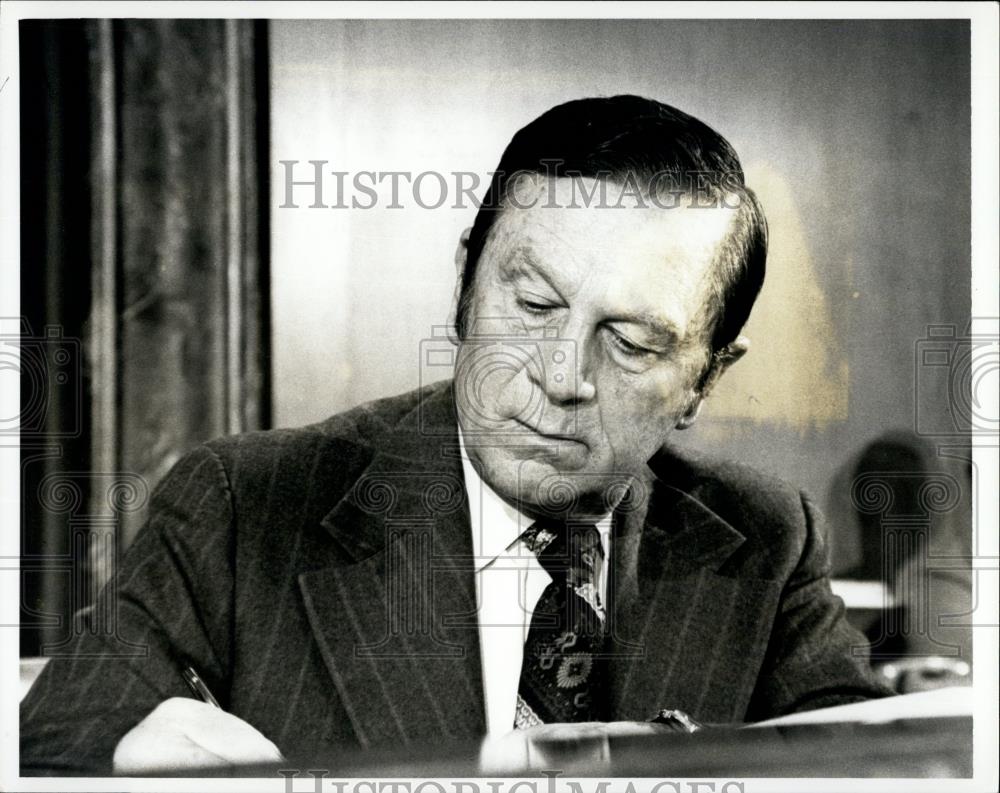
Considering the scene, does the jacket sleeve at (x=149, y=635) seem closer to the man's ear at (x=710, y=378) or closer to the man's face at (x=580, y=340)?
the man's face at (x=580, y=340)

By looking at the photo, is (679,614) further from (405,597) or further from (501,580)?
(405,597)

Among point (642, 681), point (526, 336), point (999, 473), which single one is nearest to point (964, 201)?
point (999, 473)

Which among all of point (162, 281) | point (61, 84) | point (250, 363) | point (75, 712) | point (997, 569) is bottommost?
point (75, 712)

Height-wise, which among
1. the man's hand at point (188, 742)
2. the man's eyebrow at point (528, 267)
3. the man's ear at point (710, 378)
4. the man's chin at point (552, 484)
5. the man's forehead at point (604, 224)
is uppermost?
the man's forehead at point (604, 224)

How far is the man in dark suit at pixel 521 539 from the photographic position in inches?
105

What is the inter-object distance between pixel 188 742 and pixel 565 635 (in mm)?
943

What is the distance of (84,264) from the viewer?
2756mm

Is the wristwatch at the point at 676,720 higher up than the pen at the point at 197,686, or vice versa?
the pen at the point at 197,686

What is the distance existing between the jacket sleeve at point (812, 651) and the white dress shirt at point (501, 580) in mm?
459

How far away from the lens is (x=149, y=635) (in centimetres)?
269

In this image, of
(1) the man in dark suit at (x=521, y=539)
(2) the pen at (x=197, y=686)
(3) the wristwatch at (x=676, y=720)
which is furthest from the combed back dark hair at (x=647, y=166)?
(2) the pen at (x=197, y=686)

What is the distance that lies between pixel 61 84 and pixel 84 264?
1.50 ft

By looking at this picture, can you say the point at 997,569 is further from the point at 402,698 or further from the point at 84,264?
the point at 84,264

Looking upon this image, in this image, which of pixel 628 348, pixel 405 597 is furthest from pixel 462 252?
pixel 405 597
